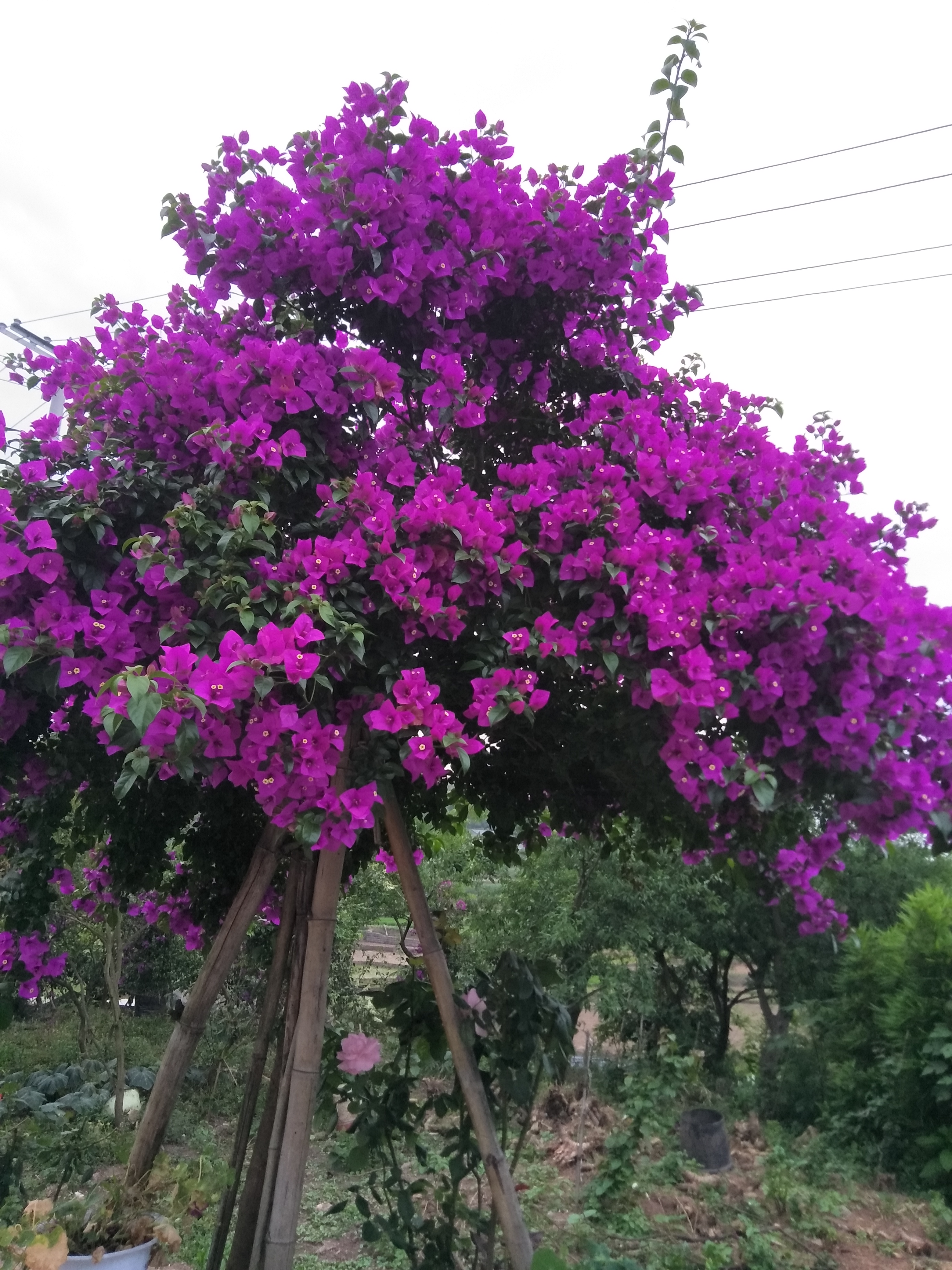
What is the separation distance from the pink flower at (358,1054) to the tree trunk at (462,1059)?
0.69ft

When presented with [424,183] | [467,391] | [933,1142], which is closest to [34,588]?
[467,391]

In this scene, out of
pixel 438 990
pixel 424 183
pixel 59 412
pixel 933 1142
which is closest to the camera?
pixel 424 183

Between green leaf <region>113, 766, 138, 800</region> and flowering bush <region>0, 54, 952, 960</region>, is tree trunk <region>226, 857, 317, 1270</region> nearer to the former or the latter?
flowering bush <region>0, 54, 952, 960</region>

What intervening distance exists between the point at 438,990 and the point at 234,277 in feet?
5.49

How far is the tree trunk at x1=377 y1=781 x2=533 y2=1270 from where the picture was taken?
1.93 m

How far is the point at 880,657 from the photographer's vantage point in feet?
4.34

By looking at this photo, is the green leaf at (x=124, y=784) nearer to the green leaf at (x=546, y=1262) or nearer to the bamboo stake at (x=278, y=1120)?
the bamboo stake at (x=278, y=1120)

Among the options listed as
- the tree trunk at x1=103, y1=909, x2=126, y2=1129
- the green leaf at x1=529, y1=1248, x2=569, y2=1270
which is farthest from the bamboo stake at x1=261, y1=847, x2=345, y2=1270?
the tree trunk at x1=103, y1=909, x2=126, y2=1129

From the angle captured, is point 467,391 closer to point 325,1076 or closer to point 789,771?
point 789,771

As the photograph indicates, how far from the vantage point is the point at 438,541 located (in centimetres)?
145

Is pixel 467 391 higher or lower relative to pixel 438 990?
higher

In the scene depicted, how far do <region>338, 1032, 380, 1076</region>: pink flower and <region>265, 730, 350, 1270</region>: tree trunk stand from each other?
9 centimetres

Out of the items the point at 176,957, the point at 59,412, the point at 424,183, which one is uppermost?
the point at 424,183

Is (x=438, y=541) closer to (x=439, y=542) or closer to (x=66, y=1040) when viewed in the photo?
(x=439, y=542)
